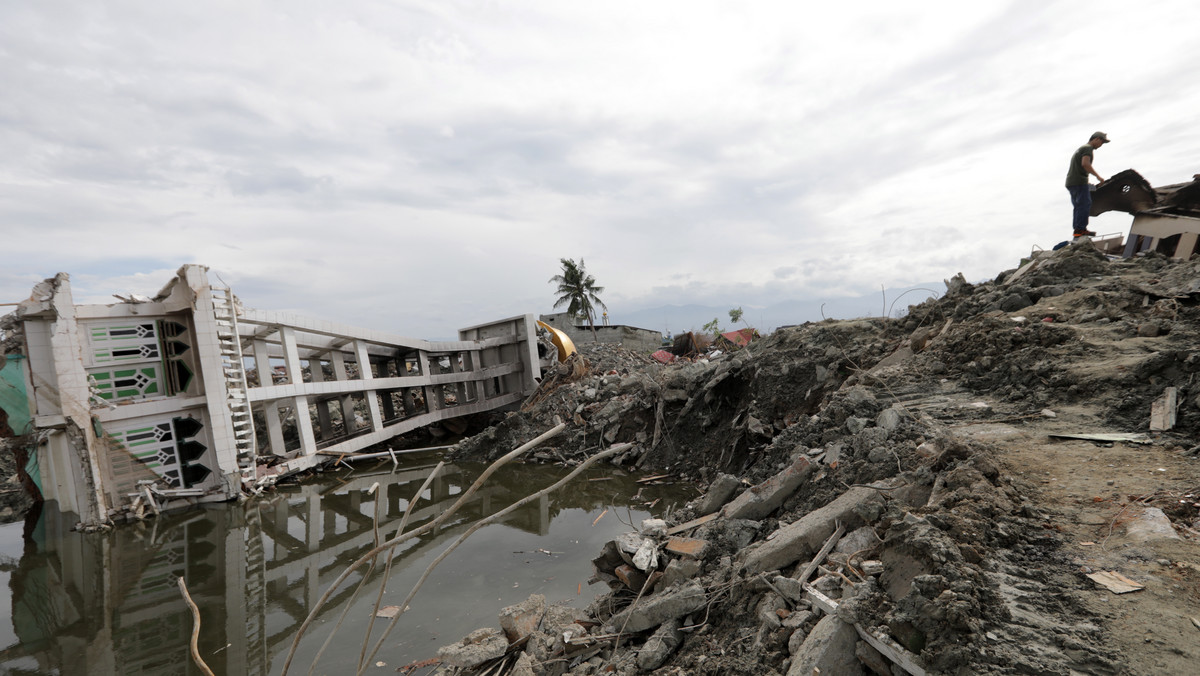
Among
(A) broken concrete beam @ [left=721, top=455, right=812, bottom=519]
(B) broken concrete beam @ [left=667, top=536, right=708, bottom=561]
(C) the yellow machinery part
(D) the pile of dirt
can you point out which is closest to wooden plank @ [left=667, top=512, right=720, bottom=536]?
(D) the pile of dirt

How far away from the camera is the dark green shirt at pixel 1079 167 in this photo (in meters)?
9.42

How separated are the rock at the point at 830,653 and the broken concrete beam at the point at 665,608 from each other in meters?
0.99

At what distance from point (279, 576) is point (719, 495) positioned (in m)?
5.35

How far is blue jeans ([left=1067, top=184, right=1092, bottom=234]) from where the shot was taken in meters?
9.80

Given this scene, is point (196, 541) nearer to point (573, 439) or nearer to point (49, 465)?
point (49, 465)

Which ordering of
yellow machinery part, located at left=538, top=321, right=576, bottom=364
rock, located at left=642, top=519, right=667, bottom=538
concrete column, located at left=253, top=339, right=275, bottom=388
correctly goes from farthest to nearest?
yellow machinery part, located at left=538, top=321, right=576, bottom=364 → concrete column, located at left=253, top=339, right=275, bottom=388 → rock, located at left=642, top=519, right=667, bottom=538

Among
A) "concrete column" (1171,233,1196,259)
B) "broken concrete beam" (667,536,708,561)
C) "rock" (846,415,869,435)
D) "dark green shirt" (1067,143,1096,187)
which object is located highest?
"dark green shirt" (1067,143,1096,187)

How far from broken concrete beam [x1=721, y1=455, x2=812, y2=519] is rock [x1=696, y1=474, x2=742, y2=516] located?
0.63m

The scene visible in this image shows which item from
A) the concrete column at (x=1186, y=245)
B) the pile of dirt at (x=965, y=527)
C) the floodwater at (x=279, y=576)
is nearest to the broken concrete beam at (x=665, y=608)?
the pile of dirt at (x=965, y=527)

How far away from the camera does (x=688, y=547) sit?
14.6 feet

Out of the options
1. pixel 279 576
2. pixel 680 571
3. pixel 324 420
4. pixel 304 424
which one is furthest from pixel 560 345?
pixel 680 571

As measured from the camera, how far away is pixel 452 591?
5.75 m

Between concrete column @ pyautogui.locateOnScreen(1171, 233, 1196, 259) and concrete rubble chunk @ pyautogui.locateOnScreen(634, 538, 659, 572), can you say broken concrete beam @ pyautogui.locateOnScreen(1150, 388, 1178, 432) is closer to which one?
A: concrete rubble chunk @ pyautogui.locateOnScreen(634, 538, 659, 572)

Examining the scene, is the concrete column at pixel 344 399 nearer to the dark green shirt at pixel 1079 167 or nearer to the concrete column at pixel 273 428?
the concrete column at pixel 273 428
